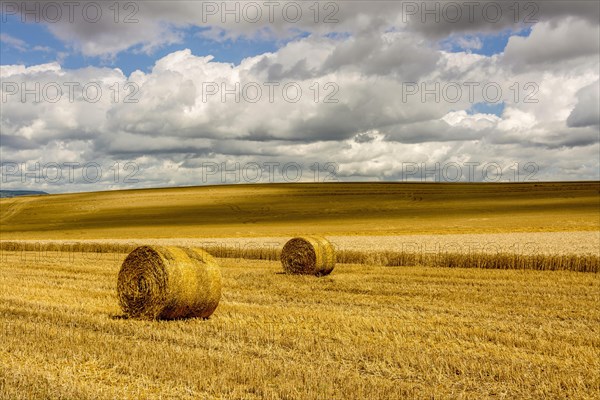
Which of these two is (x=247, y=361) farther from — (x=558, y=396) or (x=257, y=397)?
(x=558, y=396)

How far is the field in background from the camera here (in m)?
46.0

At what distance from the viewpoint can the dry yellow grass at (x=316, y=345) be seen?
23.2ft

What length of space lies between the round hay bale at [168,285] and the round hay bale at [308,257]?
8232mm

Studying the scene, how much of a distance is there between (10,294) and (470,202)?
61120 mm

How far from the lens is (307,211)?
65500 millimetres

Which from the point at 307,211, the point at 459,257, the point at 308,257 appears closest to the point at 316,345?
the point at 308,257

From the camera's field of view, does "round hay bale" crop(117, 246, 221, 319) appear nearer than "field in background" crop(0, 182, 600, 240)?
Yes

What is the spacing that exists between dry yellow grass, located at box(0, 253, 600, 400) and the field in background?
87.3 ft

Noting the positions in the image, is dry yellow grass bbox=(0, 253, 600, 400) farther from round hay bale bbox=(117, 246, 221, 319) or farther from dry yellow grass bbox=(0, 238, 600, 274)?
dry yellow grass bbox=(0, 238, 600, 274)

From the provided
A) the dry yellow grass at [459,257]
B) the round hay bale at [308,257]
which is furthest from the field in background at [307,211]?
the round hay bale at [308,257]

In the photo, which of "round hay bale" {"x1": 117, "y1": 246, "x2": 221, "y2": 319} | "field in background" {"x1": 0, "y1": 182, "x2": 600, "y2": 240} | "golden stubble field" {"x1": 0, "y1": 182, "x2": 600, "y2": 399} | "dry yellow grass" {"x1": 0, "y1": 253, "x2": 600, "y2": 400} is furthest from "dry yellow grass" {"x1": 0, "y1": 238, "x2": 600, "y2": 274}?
"field in background" {"x1": 0, "y1": 182, "x2": 600, "y2": 240}

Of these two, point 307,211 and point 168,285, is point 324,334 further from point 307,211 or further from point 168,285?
point 307,211

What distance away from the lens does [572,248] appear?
22.9 metres

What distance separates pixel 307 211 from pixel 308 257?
45039 mm
